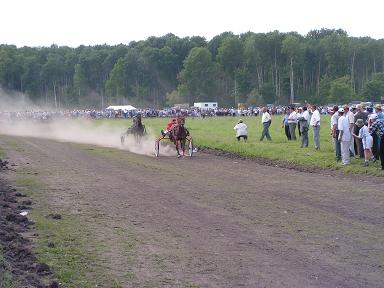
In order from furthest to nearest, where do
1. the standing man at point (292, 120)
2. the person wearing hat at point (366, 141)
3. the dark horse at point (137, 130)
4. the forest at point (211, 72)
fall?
the forest at point (211, 72)
the dark horse at point (137, 130)
the standing man at point (292, 120)
the person wearing hat at point (366, 141)

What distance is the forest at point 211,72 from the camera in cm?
12812

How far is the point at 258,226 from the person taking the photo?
11969 millimetres

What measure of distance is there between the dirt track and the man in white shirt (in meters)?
1.90

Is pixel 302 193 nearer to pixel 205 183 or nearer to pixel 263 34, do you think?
pixel 205 183

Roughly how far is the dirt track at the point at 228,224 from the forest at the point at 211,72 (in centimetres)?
9915

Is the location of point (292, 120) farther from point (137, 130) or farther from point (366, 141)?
point (366, 141)

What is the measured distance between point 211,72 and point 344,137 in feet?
367

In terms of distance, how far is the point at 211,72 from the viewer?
13250 cm

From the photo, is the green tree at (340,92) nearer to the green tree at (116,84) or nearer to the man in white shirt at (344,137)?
the green tree at (116,84)

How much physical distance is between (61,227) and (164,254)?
3.00 meters

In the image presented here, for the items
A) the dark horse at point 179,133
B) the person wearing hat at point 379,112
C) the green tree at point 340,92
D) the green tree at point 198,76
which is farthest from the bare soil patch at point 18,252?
the green tree at point 198,76

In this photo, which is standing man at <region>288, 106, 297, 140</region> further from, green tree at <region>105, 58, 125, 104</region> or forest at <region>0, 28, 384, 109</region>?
green tree at <region>105, 58, 125, 104</region>

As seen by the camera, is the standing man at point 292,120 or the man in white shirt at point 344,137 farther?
the standing man at point 292,120

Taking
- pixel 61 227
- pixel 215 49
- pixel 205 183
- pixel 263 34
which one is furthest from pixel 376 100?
pixel 61 227
